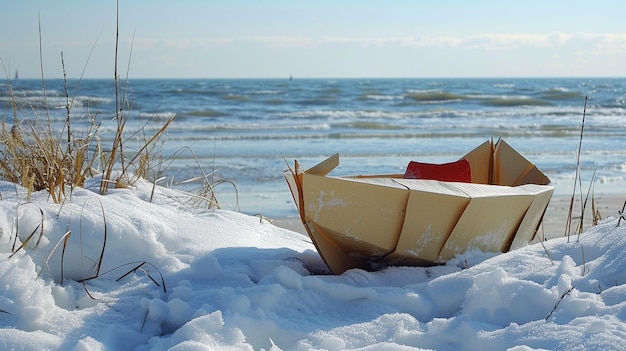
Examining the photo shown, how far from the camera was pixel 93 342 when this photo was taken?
184cm

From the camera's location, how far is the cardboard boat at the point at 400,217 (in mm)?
2285

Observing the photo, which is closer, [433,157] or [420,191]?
[420,191]

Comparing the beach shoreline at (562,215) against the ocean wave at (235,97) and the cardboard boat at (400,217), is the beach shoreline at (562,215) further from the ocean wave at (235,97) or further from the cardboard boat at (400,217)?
the ocean wave at (235,97)

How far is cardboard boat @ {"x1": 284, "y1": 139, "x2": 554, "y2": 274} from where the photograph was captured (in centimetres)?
229

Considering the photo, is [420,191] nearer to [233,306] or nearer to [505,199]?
[505,199]

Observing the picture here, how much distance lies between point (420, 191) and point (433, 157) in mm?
6927

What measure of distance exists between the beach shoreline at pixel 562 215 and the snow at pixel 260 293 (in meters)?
2.03

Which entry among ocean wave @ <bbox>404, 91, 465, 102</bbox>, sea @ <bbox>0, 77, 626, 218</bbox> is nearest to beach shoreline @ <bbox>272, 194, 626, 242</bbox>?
sea @ <bbox>0, 77, 626, 218</bbox>

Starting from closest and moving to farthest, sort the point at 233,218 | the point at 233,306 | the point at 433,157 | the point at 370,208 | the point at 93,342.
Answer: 1. the point at 93,342
2. the point at 233,306
3. the point at 370,208
4. the point at 233,218
5. the point at 433,157

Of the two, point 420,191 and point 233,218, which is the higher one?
point 420,191

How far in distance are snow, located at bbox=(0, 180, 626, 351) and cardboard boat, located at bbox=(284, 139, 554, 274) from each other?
73mm

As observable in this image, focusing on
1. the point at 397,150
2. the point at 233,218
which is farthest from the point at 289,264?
the point at 397,150

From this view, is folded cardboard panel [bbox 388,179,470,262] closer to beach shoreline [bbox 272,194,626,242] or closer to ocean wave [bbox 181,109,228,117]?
beach shoreline [bbox 272,194,626,242]

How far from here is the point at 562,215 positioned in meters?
5.15
